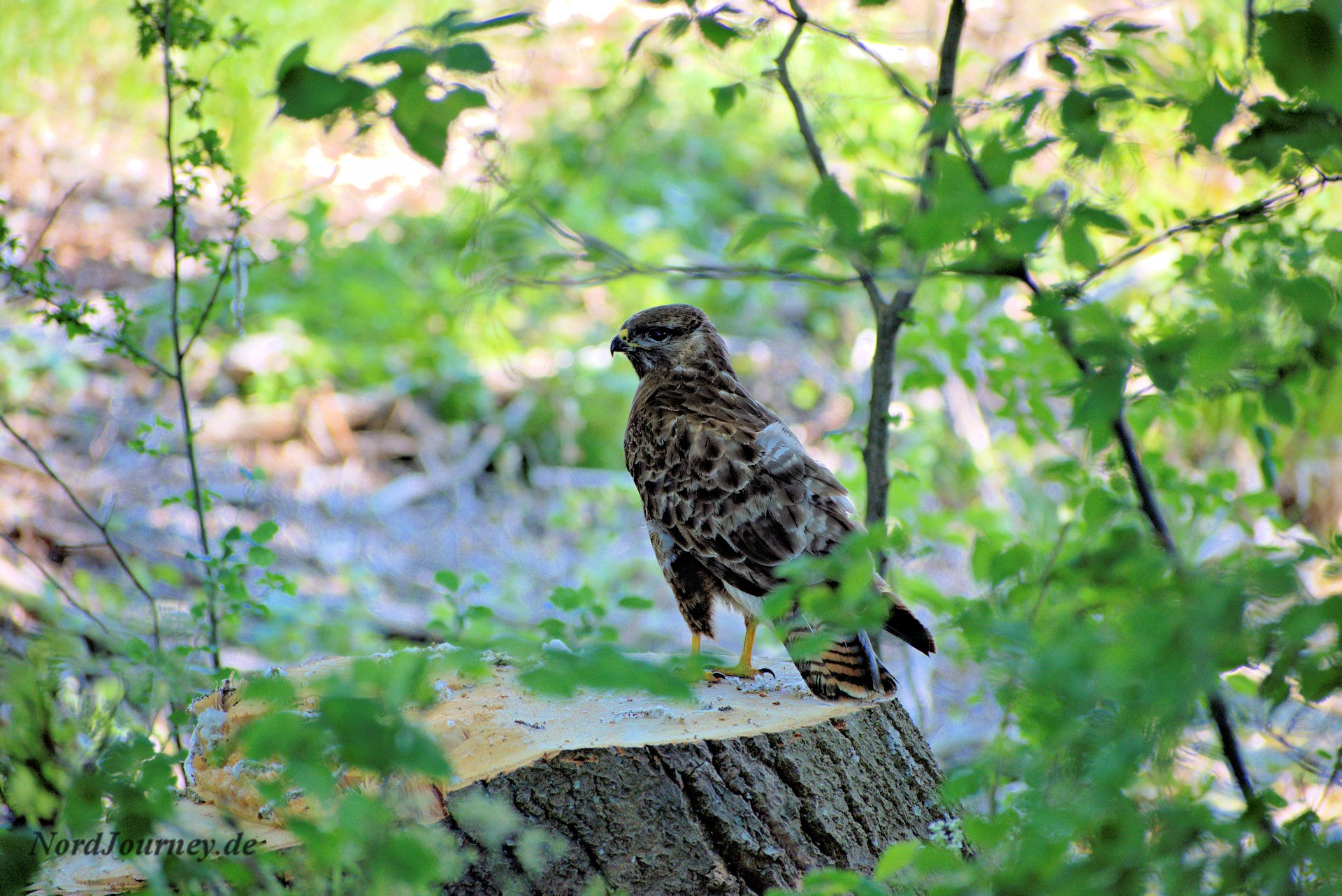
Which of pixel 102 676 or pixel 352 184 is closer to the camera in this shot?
pixel 102 676

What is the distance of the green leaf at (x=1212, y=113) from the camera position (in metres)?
1.51

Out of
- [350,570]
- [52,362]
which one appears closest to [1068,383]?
[350,570]

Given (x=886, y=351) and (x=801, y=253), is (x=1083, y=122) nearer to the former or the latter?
(x=801, y=253)

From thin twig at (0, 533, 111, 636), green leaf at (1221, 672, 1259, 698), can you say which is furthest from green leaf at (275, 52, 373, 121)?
green leaf at (1221, 672, 1259, 698)

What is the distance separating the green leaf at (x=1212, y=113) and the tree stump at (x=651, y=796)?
1.47 m

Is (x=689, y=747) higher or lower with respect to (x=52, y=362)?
lower

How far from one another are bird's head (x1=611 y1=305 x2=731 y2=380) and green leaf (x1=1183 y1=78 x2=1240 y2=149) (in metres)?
1.96

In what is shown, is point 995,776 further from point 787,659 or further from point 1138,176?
point 1138,176

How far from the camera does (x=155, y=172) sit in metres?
7.52

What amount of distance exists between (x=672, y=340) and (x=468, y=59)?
2228mm

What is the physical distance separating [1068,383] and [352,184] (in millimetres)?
7505

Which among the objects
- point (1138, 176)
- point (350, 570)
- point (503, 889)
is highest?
point (1138, 176)

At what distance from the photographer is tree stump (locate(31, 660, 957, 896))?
6.42 ft

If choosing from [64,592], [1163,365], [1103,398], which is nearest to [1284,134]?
[1163,365]
